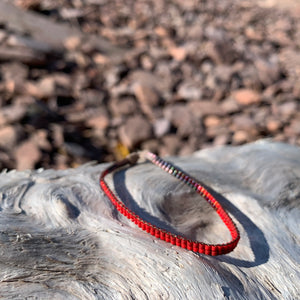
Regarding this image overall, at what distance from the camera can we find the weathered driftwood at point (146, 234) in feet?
4.47

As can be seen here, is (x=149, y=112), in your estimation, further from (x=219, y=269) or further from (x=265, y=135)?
(x=219, y=269)

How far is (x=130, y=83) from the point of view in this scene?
14.3 ft

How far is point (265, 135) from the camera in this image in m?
3.98

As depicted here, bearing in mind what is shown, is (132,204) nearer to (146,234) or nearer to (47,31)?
(146,234)

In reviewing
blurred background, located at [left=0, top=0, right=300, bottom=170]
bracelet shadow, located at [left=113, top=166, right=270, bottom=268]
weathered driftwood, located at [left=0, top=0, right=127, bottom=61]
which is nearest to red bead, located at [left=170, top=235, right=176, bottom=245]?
bracelet shadow, located at [left=113, top=166, right=270, bottom=268]

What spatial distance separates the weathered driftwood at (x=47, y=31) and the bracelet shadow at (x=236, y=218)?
9.88 feet

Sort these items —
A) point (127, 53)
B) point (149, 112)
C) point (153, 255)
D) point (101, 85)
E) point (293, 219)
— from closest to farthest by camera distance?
point (153, 255)
point (293, 219)
point (149, 112)
point (101, 85)
point (127, 53)

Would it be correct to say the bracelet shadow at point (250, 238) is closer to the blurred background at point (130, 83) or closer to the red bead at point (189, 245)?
the red bead at point (189, 245)

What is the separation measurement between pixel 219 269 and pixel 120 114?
2707 millimetres

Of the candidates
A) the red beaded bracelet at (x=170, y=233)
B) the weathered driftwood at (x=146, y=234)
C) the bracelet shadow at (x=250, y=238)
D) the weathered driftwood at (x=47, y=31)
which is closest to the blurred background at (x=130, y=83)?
the weathered driftwood at (x=47, y=31)

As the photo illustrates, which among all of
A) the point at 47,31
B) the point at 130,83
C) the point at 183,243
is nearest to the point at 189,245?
the point at 183,243

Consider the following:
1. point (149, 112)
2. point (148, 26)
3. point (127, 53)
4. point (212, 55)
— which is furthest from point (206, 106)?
point (148, 26)

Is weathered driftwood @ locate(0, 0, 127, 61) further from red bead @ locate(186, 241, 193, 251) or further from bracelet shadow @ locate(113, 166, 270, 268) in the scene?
red bead @ locate(186, 241, 193, 251)

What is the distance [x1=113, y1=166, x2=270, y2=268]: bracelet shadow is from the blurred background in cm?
134
